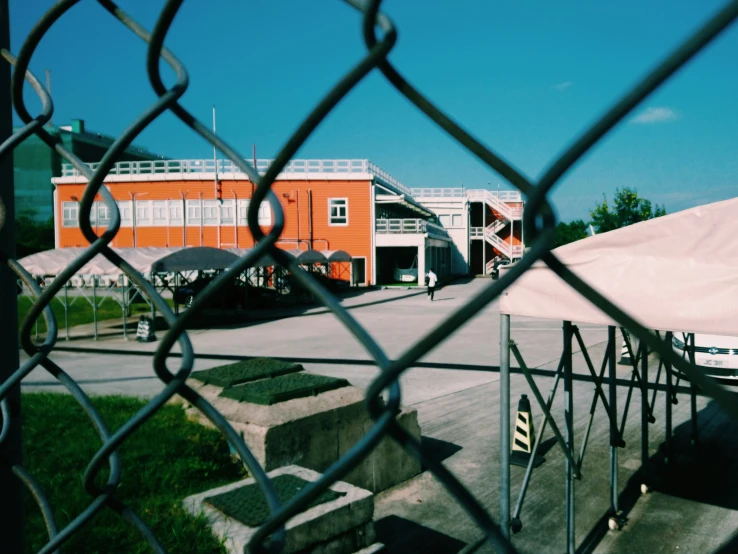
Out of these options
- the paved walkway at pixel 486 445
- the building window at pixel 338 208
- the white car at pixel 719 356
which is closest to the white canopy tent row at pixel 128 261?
the paved walkway at pixel 486 445

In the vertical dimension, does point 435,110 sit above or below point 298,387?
above

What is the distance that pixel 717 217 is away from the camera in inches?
127

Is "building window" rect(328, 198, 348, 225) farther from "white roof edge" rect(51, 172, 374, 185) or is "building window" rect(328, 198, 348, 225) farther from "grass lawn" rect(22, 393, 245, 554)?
"grass lawn" rect(22, 393, 245, 554)

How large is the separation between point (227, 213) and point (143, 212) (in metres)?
5.81

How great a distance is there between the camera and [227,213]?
35406 mm

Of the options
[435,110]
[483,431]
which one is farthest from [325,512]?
[483,431]

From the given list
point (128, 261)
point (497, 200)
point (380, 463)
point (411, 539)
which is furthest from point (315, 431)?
point (497, 200)

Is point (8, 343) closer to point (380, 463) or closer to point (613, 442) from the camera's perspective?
point (380, 463)

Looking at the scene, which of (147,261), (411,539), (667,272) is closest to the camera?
(667,272)

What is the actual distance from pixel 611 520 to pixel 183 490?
3503mm

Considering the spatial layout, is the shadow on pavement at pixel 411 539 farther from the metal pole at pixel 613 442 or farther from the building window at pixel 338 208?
the building window at pixel 338 208

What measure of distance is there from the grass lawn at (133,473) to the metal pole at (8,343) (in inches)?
84.4

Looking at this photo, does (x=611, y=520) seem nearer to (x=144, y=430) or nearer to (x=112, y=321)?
(x=144, y=430)

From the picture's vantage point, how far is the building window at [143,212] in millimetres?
36812
